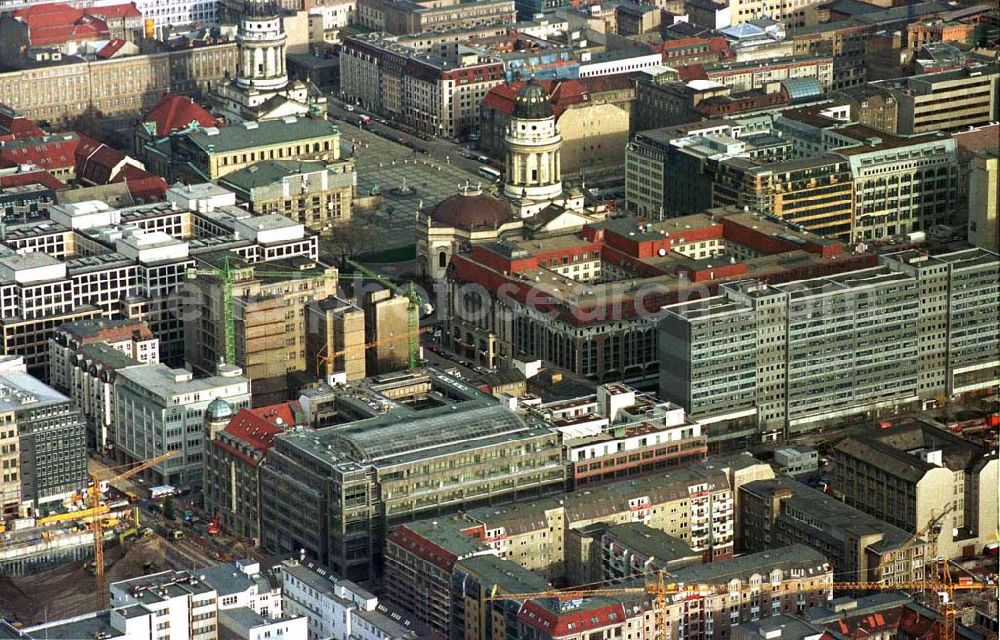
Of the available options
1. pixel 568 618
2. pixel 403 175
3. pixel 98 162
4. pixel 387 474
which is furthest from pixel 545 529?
pixel 403 175

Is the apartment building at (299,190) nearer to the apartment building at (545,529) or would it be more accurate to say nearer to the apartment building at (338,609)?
the apartment building at (545,529)

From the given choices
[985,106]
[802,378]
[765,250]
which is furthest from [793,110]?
[802,378]

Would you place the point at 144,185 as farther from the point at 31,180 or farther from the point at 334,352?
the point at 334,352

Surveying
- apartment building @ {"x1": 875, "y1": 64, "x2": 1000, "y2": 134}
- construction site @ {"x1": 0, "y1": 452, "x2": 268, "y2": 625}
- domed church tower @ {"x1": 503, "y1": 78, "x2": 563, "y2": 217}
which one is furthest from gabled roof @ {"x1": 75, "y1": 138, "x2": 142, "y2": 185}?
apartment building @ {"x1": 875, "y1": 64, "x2": 1000, "y2": 134}

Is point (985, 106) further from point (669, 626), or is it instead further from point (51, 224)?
point (669, 626)

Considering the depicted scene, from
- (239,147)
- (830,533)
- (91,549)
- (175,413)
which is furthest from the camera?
(239,147)

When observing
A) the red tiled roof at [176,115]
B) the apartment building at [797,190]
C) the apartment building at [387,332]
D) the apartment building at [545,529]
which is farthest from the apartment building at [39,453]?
the red tiled roof at [176,115]
